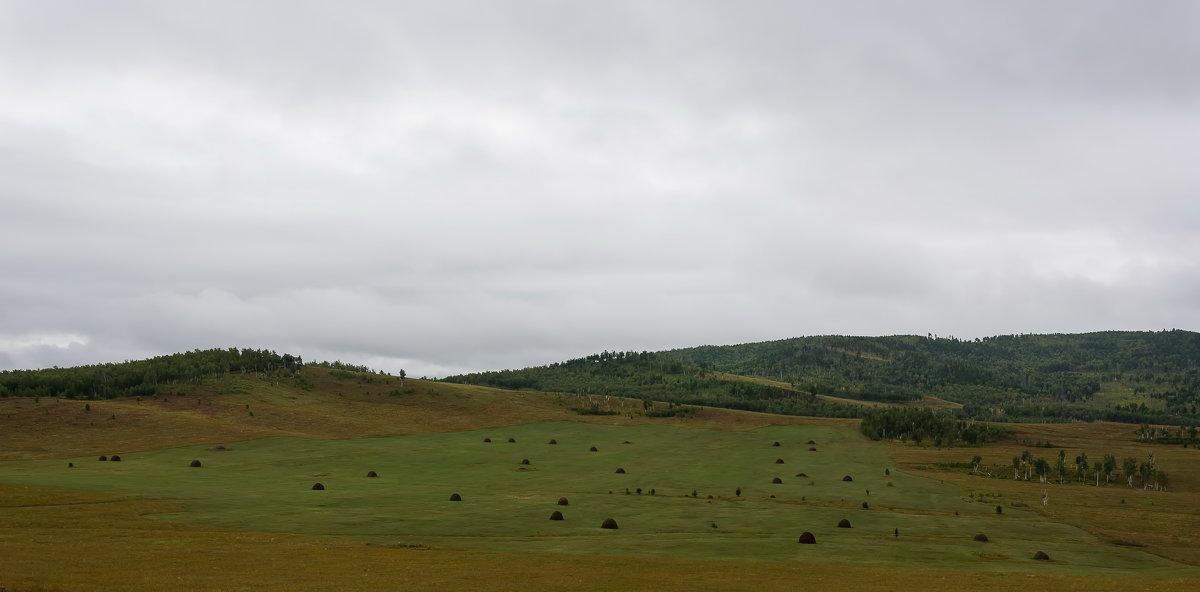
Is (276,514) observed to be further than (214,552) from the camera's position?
Yes

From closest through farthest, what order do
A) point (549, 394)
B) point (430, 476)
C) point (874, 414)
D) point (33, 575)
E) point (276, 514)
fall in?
point (33, 575) → point (276, 514) → point (430, 476) → point (874, 414) → point (549, 394)

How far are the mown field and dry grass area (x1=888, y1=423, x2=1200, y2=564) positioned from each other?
93 centimetres

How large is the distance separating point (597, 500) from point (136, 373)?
118m

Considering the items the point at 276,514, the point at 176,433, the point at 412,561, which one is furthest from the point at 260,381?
the point at 412,561

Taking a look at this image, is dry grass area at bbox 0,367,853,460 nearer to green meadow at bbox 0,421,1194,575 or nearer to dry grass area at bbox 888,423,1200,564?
green meadow at bbox 0,421,1194,575

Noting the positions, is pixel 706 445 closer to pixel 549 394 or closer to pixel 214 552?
pixel 549 394

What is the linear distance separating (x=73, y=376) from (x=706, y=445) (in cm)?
11272

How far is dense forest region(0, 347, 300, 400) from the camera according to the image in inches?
5605

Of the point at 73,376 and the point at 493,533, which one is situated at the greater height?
the point at 73,376

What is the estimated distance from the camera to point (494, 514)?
65.9 metres

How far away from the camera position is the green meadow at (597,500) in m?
54.2

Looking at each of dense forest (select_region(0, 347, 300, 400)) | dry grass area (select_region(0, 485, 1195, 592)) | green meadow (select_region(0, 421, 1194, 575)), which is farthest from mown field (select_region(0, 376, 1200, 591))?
dense forest (select_region(0, 347, 300, 400))

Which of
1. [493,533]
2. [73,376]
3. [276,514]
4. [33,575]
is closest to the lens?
[33,575]

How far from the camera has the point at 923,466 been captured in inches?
4437
